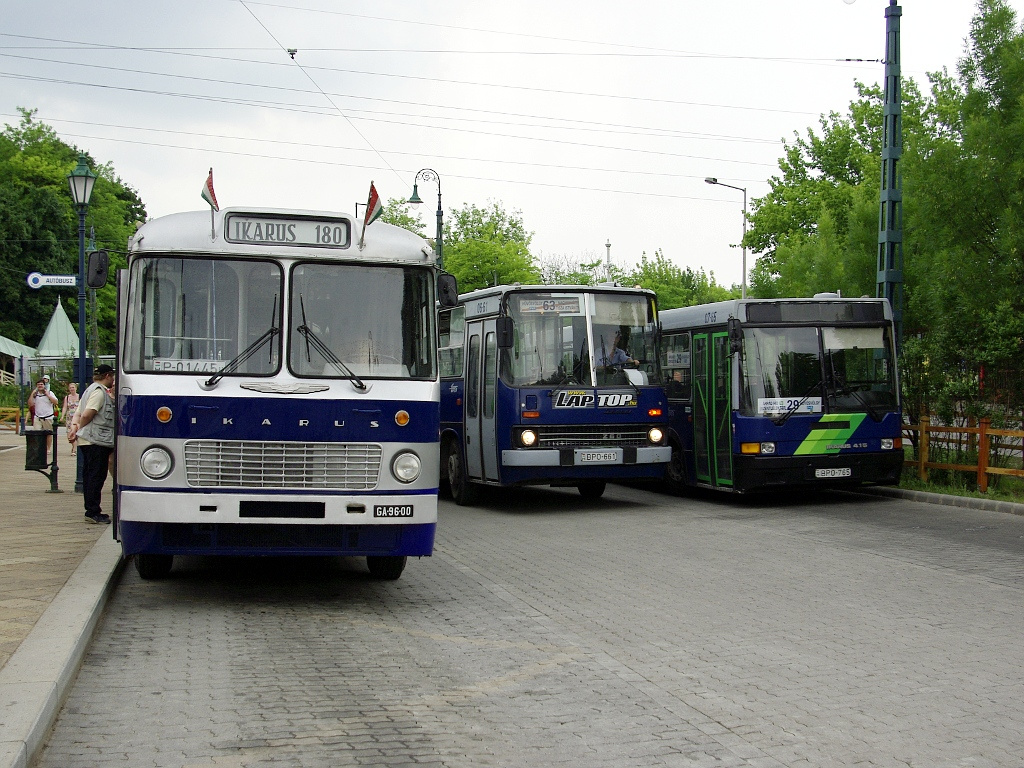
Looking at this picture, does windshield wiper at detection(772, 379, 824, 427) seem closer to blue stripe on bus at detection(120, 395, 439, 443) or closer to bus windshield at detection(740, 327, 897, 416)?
bus windshield at detection(740, 327, 897, 416)

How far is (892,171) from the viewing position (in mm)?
18688

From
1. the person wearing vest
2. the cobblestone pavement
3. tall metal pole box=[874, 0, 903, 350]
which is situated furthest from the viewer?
tall metal pole box=[874, 0, 903, 350]

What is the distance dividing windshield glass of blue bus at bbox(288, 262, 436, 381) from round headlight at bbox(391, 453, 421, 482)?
605 millimetres

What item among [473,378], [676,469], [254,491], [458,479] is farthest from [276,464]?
[676,469]

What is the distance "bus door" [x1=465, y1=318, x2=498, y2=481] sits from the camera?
16.8m

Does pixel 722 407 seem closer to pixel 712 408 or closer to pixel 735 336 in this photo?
pixel 712 408

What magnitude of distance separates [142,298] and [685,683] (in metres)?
4.88

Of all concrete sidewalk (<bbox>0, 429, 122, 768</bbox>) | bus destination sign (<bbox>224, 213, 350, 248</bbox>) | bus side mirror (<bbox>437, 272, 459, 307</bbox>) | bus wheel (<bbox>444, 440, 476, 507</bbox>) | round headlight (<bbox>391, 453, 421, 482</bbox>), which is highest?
bus destination sign (<bbox>224, 213, 350, 248</bbox>)

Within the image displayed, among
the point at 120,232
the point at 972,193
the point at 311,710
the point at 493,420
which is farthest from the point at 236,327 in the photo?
the point at 120,232

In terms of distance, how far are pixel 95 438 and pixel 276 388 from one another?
5.41 m

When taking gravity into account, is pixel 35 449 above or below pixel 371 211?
→ below

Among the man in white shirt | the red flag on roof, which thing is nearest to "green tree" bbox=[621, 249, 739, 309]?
the man in white shirt

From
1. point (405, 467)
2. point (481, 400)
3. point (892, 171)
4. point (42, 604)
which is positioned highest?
point (892, 171)

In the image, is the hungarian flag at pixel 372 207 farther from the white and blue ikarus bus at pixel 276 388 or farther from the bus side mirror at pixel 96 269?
the bus side mirror at pixel 96 269
